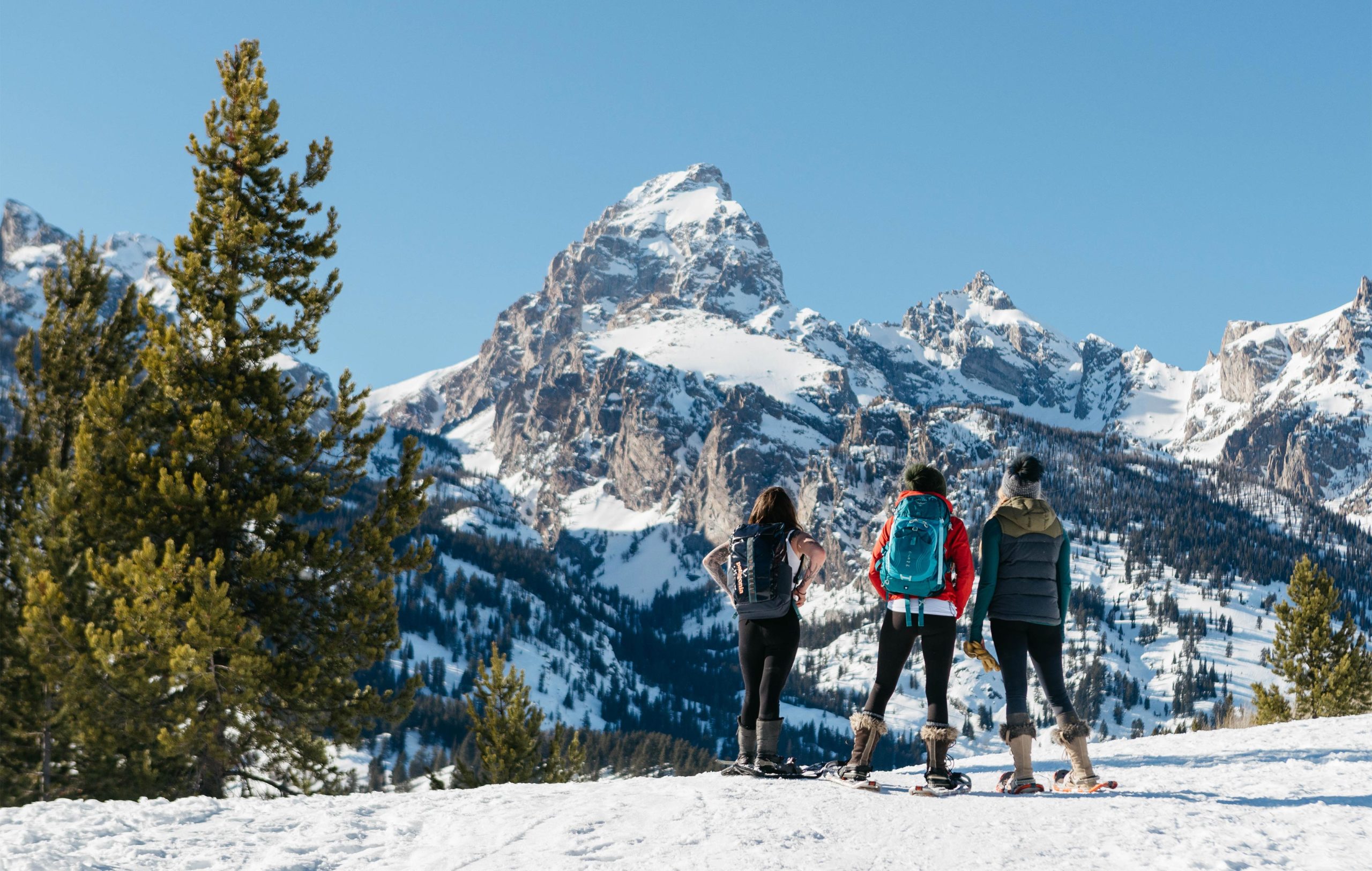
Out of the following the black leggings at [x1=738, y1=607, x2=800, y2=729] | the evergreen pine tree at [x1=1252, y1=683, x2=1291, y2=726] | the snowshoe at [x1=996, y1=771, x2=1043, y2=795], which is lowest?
the evergreen pine tree at [x1=1252, y1=683, x2=1291, y2=726]

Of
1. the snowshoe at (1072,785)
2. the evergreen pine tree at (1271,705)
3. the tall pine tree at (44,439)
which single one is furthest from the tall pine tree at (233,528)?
the evergreen pine tree at (1271,705)

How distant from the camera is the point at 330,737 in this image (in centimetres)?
1425

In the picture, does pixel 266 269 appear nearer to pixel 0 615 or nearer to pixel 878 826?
pixel 0 615

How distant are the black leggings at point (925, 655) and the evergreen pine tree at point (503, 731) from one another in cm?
1853

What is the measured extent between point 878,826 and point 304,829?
409cm

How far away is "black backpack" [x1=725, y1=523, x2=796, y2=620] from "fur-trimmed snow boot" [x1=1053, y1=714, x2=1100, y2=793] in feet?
8.51

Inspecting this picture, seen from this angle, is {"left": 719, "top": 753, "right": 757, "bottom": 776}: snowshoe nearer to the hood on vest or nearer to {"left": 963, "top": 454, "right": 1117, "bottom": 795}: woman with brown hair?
{"left": 963, "top": 454, "right": 1117, "bottom": 795}: woman with brown hair

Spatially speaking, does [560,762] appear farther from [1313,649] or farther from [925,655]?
[1313,649]

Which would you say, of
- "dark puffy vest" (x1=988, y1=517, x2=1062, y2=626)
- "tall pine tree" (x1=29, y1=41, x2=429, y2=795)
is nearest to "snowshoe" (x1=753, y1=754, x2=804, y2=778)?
"dark puffy vest" (x1=988, y1=517, x2=1062, y2=626)

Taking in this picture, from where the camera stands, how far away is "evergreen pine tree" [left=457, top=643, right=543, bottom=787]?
25.8 meters

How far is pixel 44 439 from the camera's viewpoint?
1609cm

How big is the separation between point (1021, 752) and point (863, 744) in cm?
132

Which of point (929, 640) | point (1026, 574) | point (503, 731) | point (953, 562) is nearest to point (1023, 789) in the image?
point (929, 640)

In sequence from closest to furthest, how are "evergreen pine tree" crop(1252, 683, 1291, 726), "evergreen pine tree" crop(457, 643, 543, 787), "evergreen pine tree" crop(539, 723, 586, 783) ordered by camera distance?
"evergreen pine tree" crop(1252, 683, 1291, 726) < "evergreen pine tree" crop(457, 643, 543, 787) < "evergreen pine tree" crop(539, 723, 586, 783)
